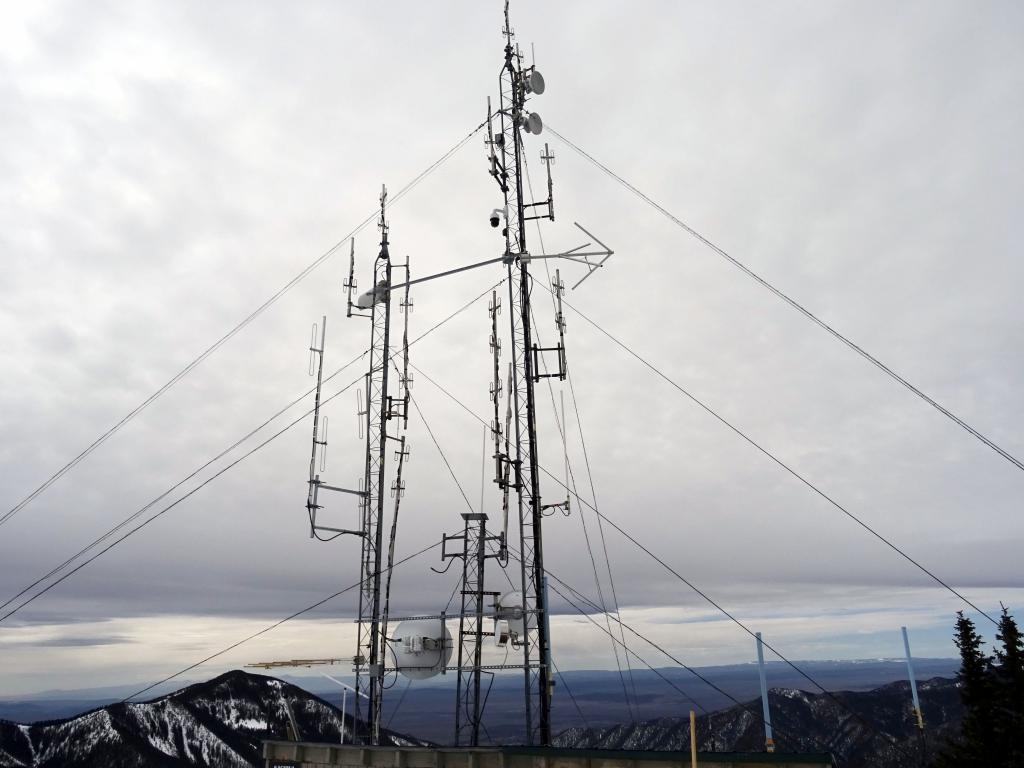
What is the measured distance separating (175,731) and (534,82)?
182954 mm

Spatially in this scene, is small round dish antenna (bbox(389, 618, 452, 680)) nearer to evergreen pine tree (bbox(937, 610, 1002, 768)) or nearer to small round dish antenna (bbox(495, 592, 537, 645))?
small round dish antenna (bbox(495, 592, 537, 645))

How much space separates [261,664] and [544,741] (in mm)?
19649

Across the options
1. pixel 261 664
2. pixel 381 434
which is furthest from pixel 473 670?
pixel 261 664

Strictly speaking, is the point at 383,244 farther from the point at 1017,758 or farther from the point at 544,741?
the point at 1017,758

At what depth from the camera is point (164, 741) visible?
527 ft

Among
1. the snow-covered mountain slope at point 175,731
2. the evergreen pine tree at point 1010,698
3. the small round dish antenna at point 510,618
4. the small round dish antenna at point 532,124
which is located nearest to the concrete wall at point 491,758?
the small round dish antenna at point 510,618

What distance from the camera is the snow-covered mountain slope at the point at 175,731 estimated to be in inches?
6009

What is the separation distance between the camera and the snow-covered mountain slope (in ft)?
501

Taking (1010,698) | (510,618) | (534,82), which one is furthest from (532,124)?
(1010,698)

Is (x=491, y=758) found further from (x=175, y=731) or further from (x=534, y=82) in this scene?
(x=175, y=731)

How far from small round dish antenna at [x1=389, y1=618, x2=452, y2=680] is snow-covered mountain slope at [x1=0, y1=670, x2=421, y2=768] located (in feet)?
425

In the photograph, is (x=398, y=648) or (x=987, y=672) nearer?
(x=398, y=648)

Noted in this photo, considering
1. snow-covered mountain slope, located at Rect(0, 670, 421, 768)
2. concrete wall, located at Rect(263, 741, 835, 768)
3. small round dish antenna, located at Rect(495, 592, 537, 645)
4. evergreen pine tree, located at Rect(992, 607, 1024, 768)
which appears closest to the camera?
concrete wall, located at Rect(263, 741, 835, 768)

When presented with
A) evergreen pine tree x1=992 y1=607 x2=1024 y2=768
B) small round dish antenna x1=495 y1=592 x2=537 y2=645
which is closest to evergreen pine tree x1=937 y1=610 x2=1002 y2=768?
evergreen pine tree x1=992 y1=607 x2=1024 y2=768
